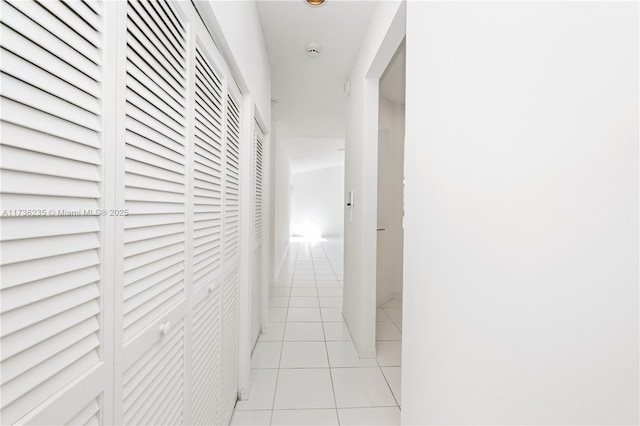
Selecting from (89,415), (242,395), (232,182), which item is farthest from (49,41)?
(242,395)

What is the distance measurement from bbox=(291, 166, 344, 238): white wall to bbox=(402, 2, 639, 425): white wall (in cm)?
1003

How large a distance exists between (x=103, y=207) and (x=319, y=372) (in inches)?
79.5

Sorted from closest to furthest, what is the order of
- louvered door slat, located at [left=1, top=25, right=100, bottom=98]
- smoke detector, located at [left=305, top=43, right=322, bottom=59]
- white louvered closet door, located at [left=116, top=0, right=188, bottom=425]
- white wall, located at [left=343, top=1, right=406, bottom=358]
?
louvered door slat, located at [left=1, top=25, right=100, bottom=98], white louvered closet door, located at [left=116, top=0, right=188, bottom=425], white wall, located at [left=343, top=1, right=406, bottom=358], smoke detector, located at [left=305, top=43, right=322, bottom=59]

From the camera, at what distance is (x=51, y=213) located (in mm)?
449

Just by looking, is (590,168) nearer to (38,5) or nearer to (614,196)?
(614,196)

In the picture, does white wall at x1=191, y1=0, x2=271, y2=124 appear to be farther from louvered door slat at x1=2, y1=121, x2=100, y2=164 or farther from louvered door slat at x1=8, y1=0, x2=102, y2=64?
louvered door slat at x1=2, y1=121, x2=100, y2=164

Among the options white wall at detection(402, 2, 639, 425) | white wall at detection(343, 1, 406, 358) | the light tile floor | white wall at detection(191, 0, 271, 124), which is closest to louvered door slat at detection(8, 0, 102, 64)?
white wall at detection(191, 0, 271, 124)

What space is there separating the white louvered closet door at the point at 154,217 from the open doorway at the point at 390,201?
8.75 ft

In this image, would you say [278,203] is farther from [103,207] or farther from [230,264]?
[103,207]

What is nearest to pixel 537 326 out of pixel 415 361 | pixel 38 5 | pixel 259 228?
pixel 415 361

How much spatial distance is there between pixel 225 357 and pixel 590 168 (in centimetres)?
165

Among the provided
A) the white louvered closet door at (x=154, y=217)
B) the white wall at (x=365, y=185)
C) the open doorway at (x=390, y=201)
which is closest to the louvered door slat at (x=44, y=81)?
the white louvered closet door at (x=154, y=217)

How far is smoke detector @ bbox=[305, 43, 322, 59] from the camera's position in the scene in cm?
231

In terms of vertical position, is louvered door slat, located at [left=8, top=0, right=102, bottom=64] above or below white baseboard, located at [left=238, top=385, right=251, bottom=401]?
above
